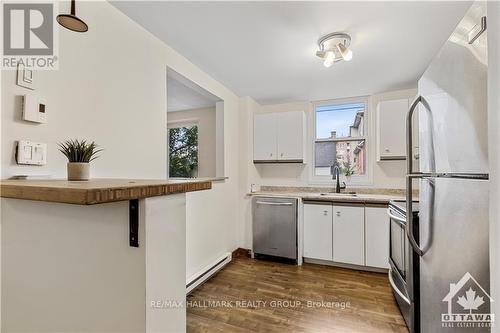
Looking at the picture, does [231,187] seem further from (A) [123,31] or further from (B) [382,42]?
(B) [382,42]

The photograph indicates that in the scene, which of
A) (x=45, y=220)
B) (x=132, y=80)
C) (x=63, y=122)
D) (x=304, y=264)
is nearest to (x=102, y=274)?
(x=45, y=220)

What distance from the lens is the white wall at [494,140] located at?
1.87 ft

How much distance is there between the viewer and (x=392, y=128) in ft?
9.76

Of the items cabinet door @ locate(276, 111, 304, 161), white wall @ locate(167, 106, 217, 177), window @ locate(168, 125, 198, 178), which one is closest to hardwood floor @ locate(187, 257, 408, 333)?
cabinet door @ locate(276, 111, 304, 161)

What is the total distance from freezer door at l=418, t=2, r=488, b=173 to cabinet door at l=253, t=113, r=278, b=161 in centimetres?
246

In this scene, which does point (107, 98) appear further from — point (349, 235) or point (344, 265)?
point (344, 265)

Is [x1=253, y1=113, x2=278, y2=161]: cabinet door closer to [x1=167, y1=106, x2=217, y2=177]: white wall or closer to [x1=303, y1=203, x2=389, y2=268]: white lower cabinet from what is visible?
[x1=167, y1=106, x2=217, y2=177]: white wall

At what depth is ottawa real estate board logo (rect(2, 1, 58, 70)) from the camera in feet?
3.61

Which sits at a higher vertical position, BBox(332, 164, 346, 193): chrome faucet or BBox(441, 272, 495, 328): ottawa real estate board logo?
BBox(332, 164, 346, 193): chrome faucet

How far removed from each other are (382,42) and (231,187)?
2375 mm

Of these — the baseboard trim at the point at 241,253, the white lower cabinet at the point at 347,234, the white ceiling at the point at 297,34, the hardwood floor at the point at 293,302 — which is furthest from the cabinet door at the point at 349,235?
the white ceiling at the point at 297,34

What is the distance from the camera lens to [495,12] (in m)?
0.59

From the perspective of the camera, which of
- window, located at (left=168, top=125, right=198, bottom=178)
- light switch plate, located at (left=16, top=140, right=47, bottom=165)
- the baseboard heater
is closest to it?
light switch plate, located at (left=16, top=140, right=47, bottom=165)

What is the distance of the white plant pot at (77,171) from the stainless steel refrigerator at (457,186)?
1588 millimetres
